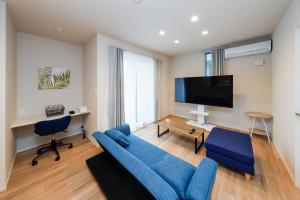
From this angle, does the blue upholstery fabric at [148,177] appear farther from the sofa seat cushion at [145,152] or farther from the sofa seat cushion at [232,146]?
the sofa seat cushion at [232,146]

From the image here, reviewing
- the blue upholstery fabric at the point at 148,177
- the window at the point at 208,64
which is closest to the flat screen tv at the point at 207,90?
the window at the point at 208,64

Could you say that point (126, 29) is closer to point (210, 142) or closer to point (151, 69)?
point (151, 69)

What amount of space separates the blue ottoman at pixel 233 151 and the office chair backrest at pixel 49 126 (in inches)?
112

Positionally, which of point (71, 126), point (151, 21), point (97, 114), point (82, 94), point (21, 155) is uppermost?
point (151, 21)

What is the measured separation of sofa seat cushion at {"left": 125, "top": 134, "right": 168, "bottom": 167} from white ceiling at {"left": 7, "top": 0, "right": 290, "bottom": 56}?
7.41 feet

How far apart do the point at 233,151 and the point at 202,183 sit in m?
1.21

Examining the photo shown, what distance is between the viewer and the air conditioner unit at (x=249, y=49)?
289 centimetres

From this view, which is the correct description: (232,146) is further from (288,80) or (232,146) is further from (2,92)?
(2,92)

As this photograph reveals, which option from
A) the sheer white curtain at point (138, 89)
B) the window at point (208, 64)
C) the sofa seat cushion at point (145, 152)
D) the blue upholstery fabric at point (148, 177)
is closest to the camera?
the blue upholstery fabric at point (148, 177)

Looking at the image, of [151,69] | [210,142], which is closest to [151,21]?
[151,69]

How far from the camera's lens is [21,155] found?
2.46 meters

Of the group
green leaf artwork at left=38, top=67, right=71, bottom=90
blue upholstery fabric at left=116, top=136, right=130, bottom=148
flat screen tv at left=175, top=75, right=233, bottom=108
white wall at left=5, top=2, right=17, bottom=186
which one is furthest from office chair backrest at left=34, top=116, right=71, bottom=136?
flat screen tv at left=175, top=75, right=233, bottom=108

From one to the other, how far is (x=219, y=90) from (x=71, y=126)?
4295 mm

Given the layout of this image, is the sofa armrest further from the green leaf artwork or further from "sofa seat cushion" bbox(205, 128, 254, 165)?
the green leaf artwork
